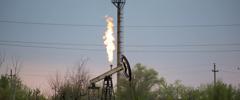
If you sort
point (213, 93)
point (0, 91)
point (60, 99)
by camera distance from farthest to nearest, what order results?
1. point (60, 99)
2. point (0, 91)
3. point (213, 93)

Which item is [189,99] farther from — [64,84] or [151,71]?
[151,71]

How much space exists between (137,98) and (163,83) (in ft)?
174

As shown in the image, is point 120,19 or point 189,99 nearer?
point 189,99

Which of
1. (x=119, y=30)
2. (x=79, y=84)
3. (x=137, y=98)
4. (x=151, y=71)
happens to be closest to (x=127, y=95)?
(x=137, y=98)

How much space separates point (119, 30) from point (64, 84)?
931 cm

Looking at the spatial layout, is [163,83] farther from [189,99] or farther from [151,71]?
[189,99]

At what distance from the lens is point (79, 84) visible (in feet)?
161

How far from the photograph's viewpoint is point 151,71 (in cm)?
7856

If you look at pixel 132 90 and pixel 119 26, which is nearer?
pixel 132 90

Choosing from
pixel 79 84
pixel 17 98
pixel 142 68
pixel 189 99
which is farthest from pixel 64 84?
pixel 142 68

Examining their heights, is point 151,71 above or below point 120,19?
below

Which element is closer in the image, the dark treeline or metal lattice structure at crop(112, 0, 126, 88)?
the dark treeline

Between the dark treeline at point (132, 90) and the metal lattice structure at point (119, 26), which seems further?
the metal lattice structure at point (119, 26)

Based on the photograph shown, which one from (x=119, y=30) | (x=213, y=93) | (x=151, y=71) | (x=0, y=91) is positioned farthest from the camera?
(x=151, y=71)
